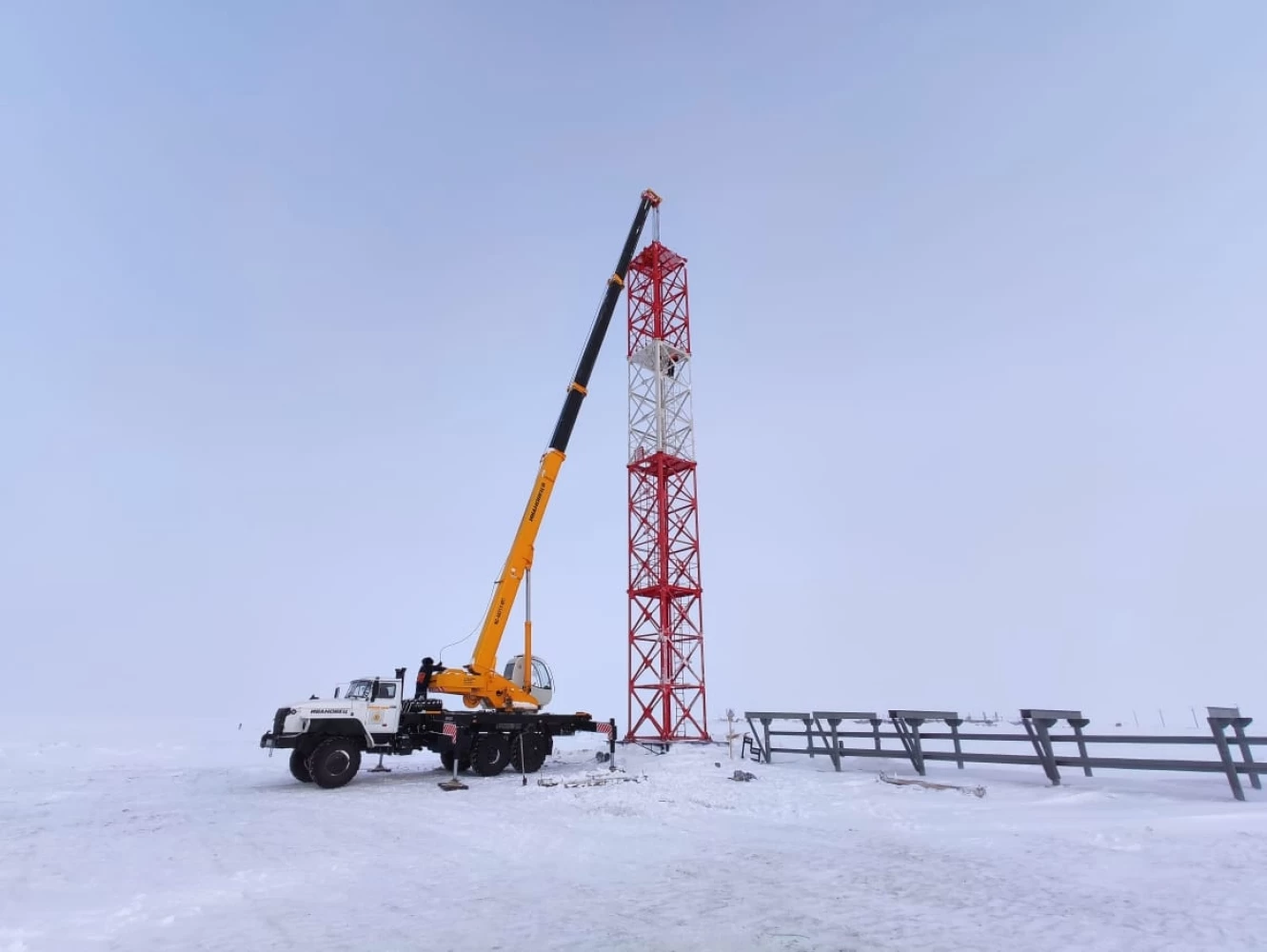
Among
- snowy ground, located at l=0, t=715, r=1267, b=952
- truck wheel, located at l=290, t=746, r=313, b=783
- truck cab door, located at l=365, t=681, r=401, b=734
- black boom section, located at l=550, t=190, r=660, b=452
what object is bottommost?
snowy ground, located at l=0, t=715, r=1267, b=952

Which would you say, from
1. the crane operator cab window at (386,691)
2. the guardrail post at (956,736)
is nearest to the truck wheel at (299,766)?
the crane operator cab window at (386,691)

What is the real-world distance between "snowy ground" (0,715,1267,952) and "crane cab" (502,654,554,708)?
746 centimetres

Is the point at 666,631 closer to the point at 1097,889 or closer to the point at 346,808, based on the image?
the point at 346,808

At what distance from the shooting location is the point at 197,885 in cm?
823

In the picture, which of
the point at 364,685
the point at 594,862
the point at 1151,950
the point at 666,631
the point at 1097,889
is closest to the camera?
the point at 1151,950

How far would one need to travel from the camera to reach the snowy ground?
6.22 meters

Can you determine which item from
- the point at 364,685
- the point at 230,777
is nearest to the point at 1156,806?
the point at 364,685

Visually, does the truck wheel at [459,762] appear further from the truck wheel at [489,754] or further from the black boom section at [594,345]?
the black boom section at [594,345]

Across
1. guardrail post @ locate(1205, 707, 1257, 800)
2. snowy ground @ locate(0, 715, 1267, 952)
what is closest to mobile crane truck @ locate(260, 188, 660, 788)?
snowy ground @ locate(0, 715, 1267, 952)

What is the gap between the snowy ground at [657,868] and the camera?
622 centimetres

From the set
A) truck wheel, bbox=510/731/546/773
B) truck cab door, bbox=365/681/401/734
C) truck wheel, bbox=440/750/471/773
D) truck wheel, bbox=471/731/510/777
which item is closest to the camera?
truck cab door, bbox=365/681/401/734

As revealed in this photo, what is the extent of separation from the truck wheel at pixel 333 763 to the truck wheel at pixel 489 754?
3487mm

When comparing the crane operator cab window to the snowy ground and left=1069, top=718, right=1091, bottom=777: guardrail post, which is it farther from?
left=1069, top=718, right=1091, bottom=777: guardrail post

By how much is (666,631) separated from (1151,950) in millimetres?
23292
